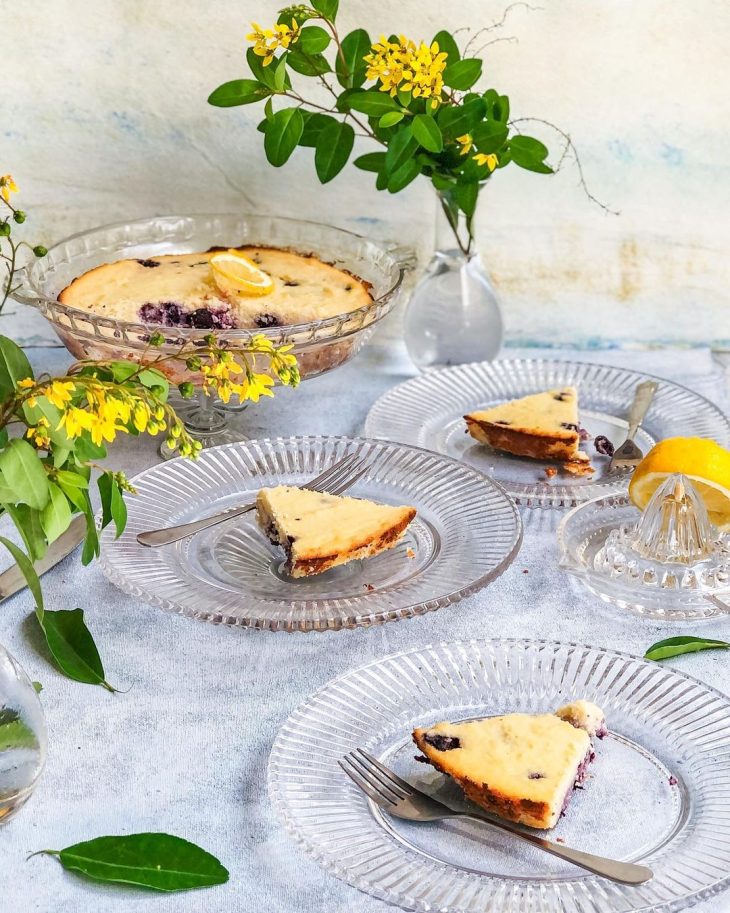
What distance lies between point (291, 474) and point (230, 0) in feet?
2.33

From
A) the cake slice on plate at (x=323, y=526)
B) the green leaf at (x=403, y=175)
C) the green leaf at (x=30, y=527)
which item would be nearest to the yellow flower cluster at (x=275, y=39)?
the green leaf at (x=403, y=175)

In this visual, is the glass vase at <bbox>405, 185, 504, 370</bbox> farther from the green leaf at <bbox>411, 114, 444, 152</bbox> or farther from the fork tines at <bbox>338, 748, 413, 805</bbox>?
the fork tines at <bbox>338, 748, 413, 805</bbox>

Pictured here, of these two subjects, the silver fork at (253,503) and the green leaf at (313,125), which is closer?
the silver fork at (253,503)

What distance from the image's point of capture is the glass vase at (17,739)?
88cm

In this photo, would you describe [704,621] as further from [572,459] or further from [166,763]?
[166,763]

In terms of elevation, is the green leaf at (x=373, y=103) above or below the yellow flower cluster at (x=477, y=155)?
above

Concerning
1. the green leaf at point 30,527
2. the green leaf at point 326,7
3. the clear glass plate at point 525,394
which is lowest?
the clear glass plate at point 525,394

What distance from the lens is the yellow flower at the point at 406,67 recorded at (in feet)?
4.80

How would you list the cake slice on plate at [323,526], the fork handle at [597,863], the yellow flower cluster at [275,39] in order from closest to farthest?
the fork handle at [597,863] < the cake slice on plate at [323,526] < the yellow flower cluster at [275,39]

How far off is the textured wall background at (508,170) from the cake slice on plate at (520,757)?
3.30ft

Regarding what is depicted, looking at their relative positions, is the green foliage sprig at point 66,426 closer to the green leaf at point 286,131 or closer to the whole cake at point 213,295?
the whole cake at point 213,295

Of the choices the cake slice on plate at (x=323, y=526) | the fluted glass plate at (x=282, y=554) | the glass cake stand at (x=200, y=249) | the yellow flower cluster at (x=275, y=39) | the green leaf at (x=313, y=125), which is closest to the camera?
the fluted glass plate at (x=282, y=554)

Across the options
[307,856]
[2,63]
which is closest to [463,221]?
[2,63]

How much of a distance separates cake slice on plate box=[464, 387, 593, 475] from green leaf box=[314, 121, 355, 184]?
1.27 ft
